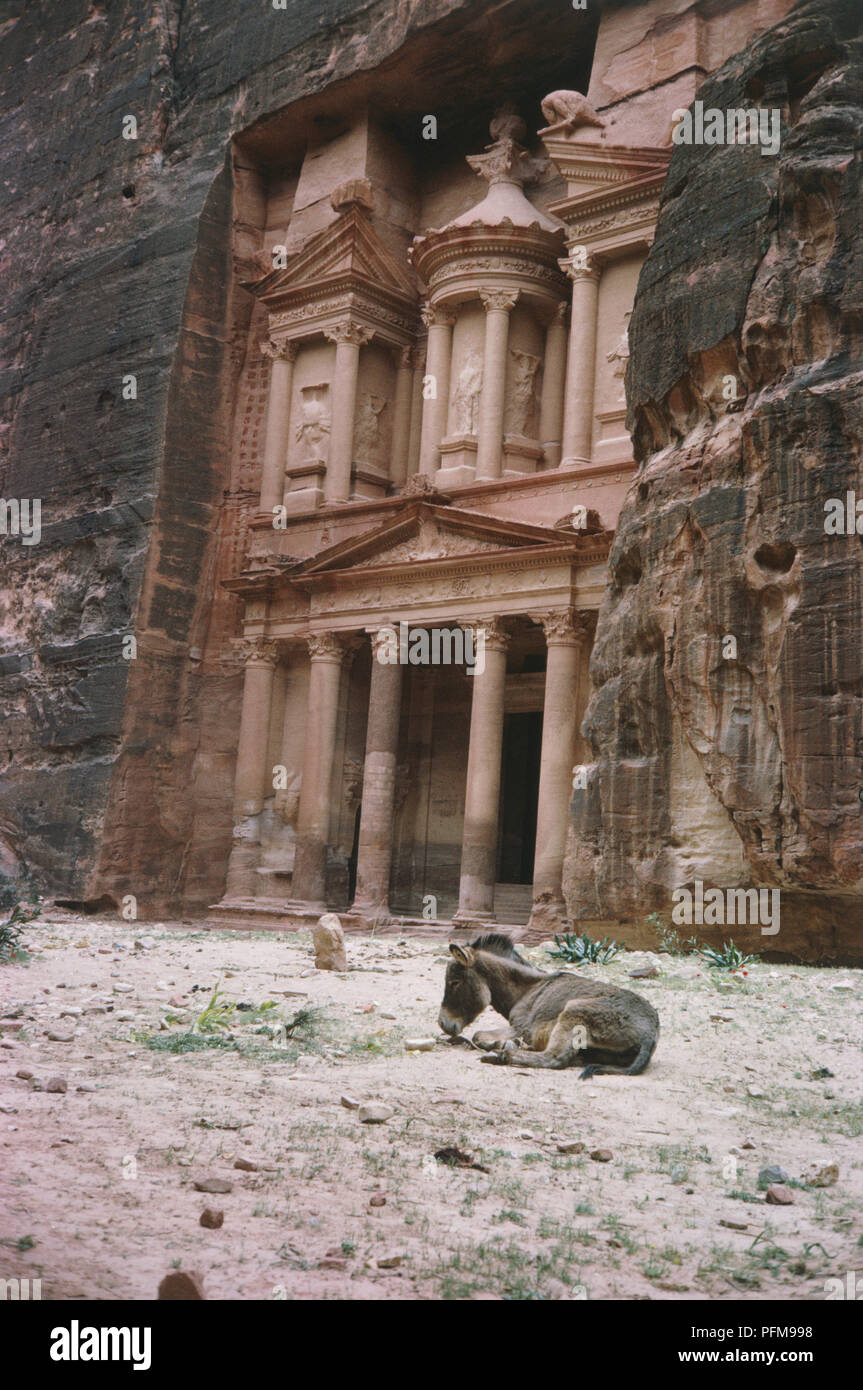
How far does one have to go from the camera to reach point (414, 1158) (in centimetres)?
579

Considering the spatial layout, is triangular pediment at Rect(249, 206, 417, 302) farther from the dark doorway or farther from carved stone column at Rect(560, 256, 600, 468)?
the dark doorway

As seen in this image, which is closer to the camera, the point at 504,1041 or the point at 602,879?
the point at 504,1041

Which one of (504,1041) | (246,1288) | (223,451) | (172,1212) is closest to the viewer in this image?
(246,1288)

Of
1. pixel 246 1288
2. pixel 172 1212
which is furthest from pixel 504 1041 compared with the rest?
pixel 246 1288

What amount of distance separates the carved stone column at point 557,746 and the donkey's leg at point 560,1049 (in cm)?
1351

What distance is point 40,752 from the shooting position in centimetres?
2670

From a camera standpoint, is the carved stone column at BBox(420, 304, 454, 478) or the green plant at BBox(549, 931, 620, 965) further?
the carved stone column at BBox(420, 304, 454, 478)

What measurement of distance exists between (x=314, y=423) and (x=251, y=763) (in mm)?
8027

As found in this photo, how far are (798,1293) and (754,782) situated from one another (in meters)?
8.87

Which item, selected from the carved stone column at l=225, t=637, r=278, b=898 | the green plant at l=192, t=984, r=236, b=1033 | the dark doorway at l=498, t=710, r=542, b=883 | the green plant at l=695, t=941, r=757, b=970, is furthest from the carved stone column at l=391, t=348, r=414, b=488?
the green plant at l=192, t=984, r=236, b=1033

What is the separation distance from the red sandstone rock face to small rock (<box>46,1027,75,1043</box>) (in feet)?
23.7

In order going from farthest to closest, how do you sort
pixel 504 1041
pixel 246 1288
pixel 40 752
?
pixel 40 752
pixel 504 1041
pixel 246 1288

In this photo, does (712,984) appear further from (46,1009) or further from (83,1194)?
(83,1194)

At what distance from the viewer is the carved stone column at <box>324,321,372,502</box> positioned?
2734 centimetres
